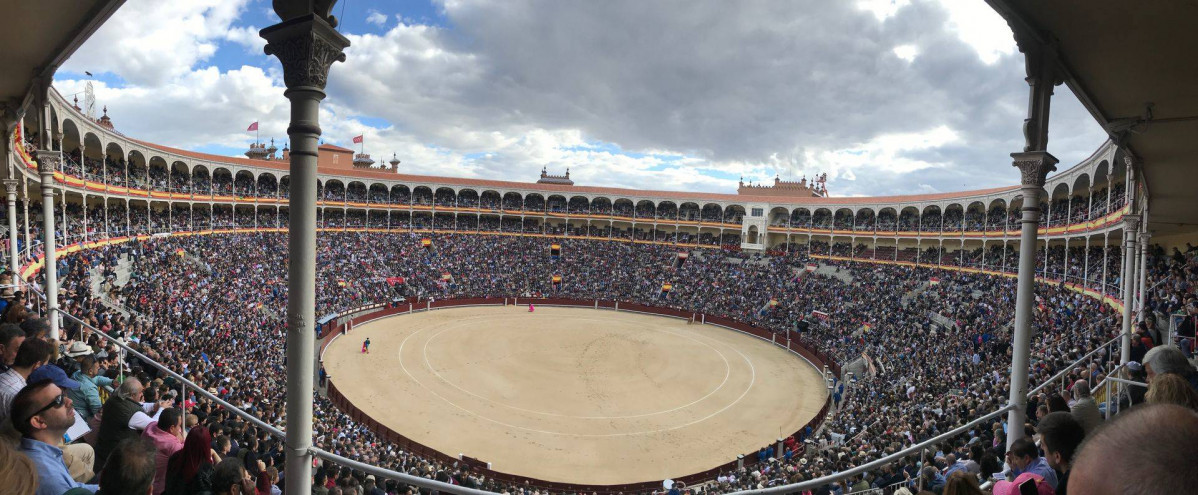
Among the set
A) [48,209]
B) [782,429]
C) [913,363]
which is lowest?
[782,429]

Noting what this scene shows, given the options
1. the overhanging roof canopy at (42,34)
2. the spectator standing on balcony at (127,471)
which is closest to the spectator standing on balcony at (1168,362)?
the spectator standing on balcony at (127,471)

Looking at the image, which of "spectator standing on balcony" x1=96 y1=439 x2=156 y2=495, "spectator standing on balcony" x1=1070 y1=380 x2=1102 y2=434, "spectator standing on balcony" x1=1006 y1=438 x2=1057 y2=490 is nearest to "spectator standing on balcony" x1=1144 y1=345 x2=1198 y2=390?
"spectator standing on balcony" x1=1070 y1=380 x2=1102 y2=434

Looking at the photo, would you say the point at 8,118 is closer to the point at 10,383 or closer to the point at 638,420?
the point at 10,383

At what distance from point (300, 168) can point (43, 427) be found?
2101 millimetres

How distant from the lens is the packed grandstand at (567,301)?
14.6ft

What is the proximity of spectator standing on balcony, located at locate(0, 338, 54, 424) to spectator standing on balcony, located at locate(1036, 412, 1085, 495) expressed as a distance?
7.65 metres

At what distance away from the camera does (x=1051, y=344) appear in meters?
17.3

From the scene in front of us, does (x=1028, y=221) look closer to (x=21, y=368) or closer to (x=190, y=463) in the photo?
(x=190, y=463)

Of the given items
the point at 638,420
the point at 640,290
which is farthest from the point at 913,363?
the point at 640,290

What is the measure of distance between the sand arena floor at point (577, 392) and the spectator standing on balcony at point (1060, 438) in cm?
1328

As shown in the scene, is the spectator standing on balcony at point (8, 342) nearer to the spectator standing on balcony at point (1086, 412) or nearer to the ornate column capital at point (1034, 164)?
the spectator standing on balcony at point (1086, 412)

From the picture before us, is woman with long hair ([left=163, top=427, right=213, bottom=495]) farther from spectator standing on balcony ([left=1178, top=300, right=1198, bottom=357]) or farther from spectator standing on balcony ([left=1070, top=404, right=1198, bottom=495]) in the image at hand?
spectator standing on balcony ([left=1178, top=300, right=1198, bottom=357])

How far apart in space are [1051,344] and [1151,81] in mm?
14347

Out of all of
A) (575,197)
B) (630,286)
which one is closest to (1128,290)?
(630,286)
